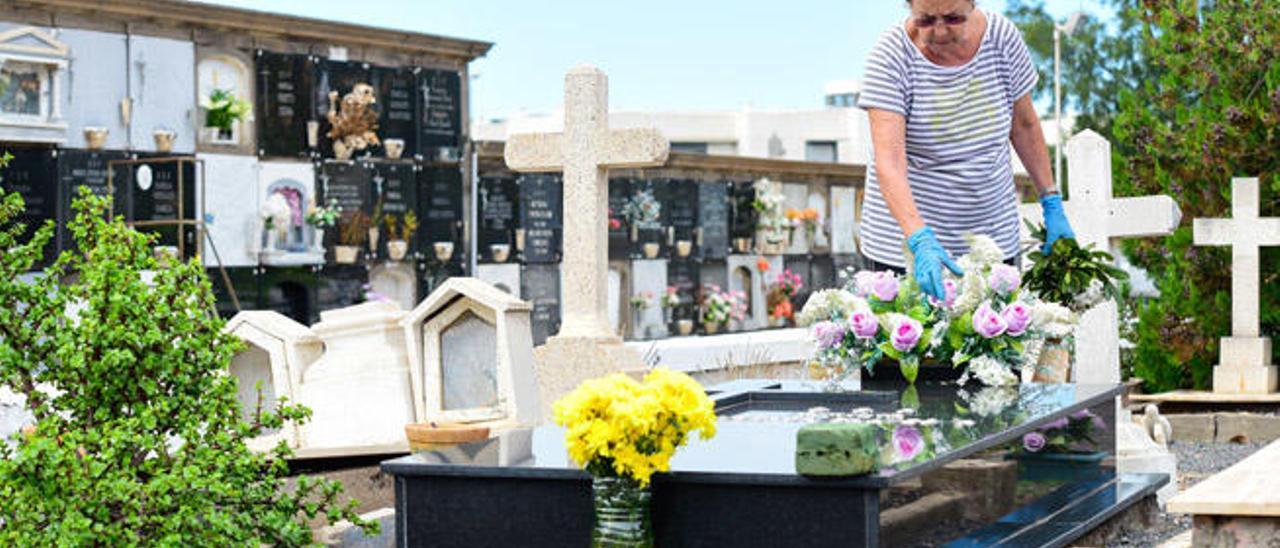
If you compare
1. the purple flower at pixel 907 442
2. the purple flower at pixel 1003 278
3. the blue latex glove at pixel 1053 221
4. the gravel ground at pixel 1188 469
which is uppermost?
the blue latex glove at pixel 1053 221

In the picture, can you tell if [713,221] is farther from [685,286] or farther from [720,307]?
[720,307]

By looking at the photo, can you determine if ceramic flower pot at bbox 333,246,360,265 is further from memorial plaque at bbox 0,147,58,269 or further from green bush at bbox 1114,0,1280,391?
green bush at bbox 1114,0,1280,391

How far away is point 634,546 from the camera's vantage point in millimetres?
4176

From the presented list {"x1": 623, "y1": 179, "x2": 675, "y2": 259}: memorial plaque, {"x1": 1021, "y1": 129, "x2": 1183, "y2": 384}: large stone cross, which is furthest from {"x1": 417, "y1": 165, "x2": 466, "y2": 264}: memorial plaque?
{"x1": 1021, "y1": 129, "x2": 1183, "y2": 384}: large stone cross

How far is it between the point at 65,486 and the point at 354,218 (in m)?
16.5

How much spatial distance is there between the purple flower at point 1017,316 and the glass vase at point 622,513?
2.32 metres

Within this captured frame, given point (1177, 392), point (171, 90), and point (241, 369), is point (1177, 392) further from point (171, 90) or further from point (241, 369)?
point (171, 90)

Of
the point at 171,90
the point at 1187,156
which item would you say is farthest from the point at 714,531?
the point at 171,90

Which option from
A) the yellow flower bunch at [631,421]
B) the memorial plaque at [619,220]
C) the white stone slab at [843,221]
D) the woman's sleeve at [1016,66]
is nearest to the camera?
the yellow flower bunch at [631,421]

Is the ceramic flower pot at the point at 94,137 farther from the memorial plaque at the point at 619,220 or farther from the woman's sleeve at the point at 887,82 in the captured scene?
the woman's sleeve at the point at 887,82

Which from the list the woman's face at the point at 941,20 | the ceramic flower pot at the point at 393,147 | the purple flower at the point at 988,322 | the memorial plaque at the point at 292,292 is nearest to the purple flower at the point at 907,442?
the purple flower at the point at 988,322

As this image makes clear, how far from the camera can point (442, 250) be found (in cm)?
2189

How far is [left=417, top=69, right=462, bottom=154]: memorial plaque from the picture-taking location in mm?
21969

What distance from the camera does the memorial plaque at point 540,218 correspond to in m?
23.0
